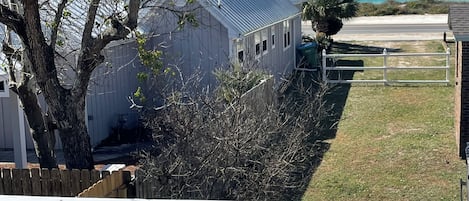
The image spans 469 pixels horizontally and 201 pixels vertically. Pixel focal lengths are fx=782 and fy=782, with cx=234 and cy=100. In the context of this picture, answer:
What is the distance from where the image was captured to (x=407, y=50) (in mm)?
35312

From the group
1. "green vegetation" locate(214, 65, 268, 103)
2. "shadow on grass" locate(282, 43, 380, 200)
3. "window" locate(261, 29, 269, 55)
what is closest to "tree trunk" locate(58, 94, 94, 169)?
"green vegetation" locate(214, 65, 268, 103)

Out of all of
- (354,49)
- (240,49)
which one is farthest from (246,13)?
(354,49)

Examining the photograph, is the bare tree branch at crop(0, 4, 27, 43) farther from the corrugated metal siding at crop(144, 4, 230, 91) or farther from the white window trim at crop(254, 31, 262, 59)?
the white window trim at crop(254, 31, 262, 59)

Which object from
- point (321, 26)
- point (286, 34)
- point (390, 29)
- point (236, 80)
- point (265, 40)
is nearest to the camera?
point (236, 80)

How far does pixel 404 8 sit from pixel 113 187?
54.9 m

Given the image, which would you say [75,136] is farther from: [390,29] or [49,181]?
[390,29]

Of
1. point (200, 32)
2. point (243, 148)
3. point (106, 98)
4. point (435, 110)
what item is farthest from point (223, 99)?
point (435, 110)

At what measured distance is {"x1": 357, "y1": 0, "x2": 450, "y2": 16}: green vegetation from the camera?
Result: 199ft

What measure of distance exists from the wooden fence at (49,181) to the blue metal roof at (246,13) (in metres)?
8.78

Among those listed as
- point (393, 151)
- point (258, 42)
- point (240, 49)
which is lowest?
point (393, 151)

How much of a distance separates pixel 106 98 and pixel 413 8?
47765 millimetres

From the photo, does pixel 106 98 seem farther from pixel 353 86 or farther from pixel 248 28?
pixel 353 86

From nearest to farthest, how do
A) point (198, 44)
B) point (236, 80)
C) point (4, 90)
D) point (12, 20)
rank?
1. point (12, 20)
2. point (4, 90)
3. point (236, 80)
4. point (198, 44)

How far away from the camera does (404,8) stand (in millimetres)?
62062
